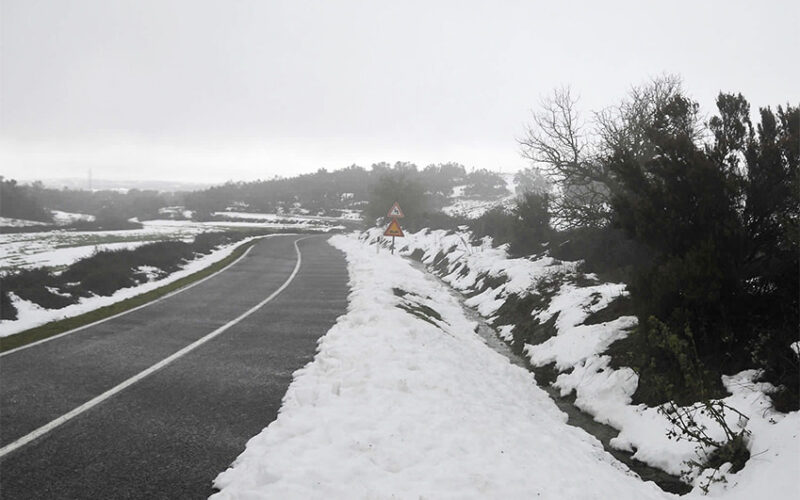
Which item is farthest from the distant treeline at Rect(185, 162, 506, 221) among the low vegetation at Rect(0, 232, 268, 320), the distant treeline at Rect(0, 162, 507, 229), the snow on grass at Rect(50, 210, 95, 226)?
the low vegetation at Rect(0, 232, 268, 320)

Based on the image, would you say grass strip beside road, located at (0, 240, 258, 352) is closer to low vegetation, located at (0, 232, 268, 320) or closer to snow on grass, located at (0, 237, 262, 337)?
snow on grass, located at (0, 237, 262, 337)

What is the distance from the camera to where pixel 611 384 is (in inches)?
270

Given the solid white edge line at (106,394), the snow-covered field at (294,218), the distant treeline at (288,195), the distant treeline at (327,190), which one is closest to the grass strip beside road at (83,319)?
the solid white edge line at (106,394)

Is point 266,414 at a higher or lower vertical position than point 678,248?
lower

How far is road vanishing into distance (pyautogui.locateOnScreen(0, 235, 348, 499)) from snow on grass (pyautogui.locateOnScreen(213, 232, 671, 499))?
0.39 metres

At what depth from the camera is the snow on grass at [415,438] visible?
146 inches

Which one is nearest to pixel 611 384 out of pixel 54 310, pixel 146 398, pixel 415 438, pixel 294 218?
pixel 415 438

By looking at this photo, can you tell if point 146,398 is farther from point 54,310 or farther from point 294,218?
point 294,218

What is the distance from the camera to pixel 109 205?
370 feet

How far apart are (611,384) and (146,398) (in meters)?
6.31

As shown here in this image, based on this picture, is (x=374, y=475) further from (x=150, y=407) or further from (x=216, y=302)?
(x=216, y=302)

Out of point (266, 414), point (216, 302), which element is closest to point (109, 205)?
point (216, 302)

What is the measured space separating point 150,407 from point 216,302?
22.3 ft

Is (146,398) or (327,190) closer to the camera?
(146,398)
